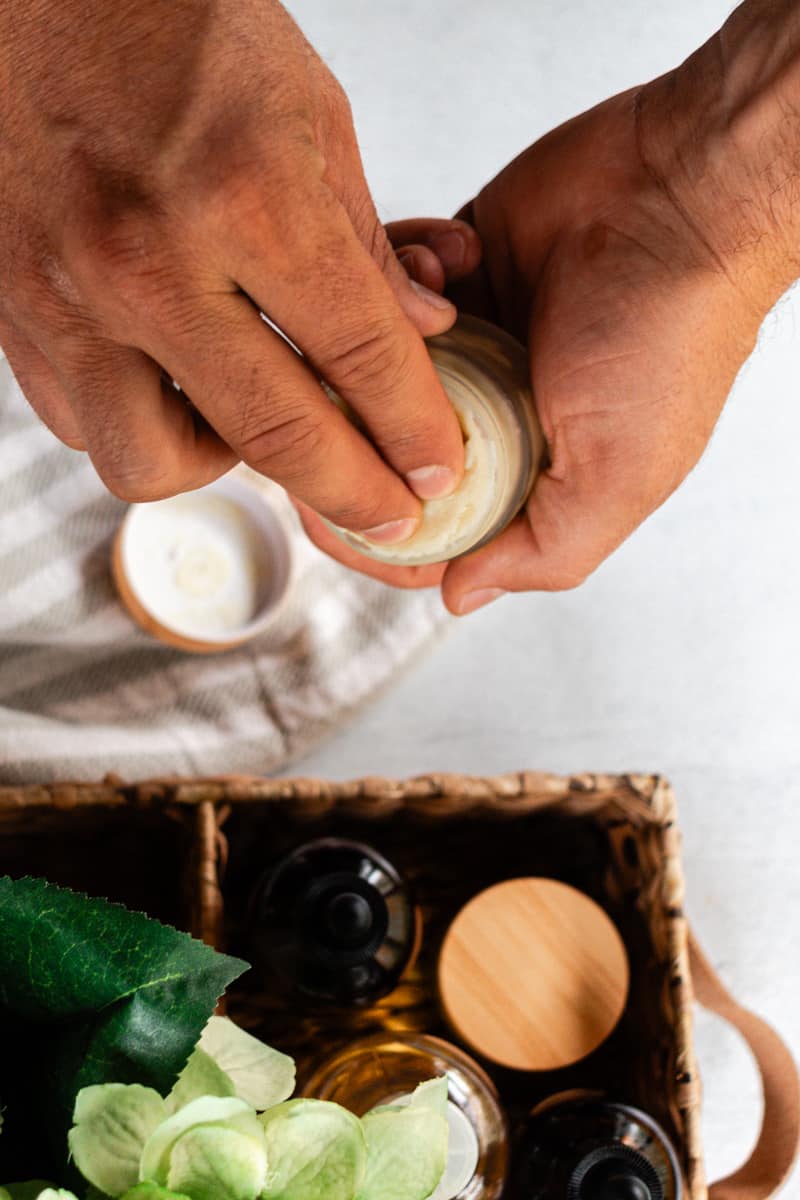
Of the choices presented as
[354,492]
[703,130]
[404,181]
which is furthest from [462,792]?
[404,181]

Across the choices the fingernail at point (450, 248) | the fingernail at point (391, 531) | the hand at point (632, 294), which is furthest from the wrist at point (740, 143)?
the fingernail at point (391, 531)

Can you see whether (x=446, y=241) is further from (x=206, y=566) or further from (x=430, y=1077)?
(x=430, y=1077)

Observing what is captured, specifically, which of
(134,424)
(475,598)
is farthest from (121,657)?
(134,424)

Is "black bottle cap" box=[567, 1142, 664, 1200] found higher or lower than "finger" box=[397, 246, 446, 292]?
lower

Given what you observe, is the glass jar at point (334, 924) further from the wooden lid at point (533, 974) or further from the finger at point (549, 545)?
the finger at point (549, 545)

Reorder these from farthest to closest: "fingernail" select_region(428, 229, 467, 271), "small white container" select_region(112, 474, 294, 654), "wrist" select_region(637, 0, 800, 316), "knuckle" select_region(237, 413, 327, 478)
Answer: "small white container" select_region(112, 474, 294, 654) < "fingernail" select_region(428, 229, 467, 271) < "wrist" select_region(637, 0, 800, 316) < "knuckle" select_region(237, 413, 327, 478)

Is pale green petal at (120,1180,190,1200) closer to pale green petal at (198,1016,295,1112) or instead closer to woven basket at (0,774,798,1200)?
pale green petal at (198,1016,295,1112)

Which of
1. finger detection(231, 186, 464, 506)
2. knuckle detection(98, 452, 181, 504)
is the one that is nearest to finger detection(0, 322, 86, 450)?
knuckle detection(98, 452, 181, 504)
